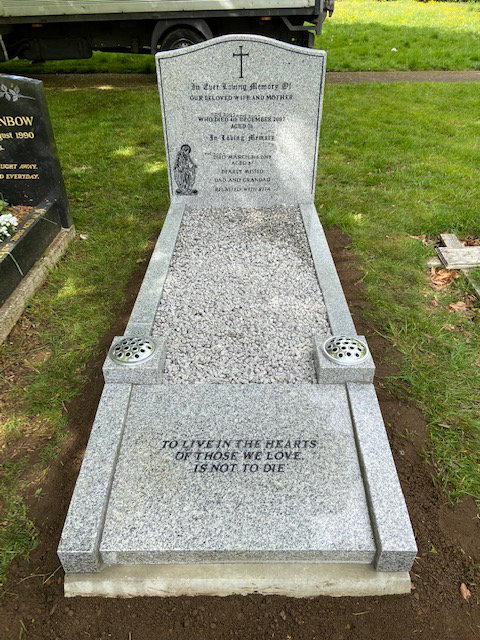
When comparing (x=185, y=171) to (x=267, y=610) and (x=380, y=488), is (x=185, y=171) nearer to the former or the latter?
(x=380, y=488)

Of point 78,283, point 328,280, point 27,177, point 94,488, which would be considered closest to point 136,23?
point 27,177

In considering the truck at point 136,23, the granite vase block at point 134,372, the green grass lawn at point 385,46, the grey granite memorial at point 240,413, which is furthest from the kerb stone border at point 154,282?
the green grass lawn at point 385,46

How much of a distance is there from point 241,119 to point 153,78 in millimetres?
6365

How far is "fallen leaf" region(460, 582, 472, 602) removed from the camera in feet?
7.86

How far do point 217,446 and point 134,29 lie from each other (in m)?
8.66

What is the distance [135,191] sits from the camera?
6168 millimetres

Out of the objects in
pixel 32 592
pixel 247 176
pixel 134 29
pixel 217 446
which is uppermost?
pixel 134 29

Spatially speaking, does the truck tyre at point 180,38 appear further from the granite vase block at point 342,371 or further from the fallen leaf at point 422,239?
the granite vase block at point 342,371

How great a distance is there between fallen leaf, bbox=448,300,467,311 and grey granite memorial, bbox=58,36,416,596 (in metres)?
1.10

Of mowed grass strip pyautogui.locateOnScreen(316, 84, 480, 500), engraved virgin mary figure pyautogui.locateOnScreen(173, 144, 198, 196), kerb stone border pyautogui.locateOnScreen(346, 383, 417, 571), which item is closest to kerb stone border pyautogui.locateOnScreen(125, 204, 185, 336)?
engraved virgin mary figure pyautogui.locateOnScreen(173, 144, 198, 196)

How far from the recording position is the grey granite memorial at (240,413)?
236 centimetres

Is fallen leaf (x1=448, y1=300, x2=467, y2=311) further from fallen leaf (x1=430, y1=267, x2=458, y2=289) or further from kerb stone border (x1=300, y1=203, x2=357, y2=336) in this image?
kerb stone border (x1=300, y1=203, x2=357, y2=336)

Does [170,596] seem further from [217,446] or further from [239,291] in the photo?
[239,291]

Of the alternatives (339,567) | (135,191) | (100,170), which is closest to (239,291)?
(339,567)
